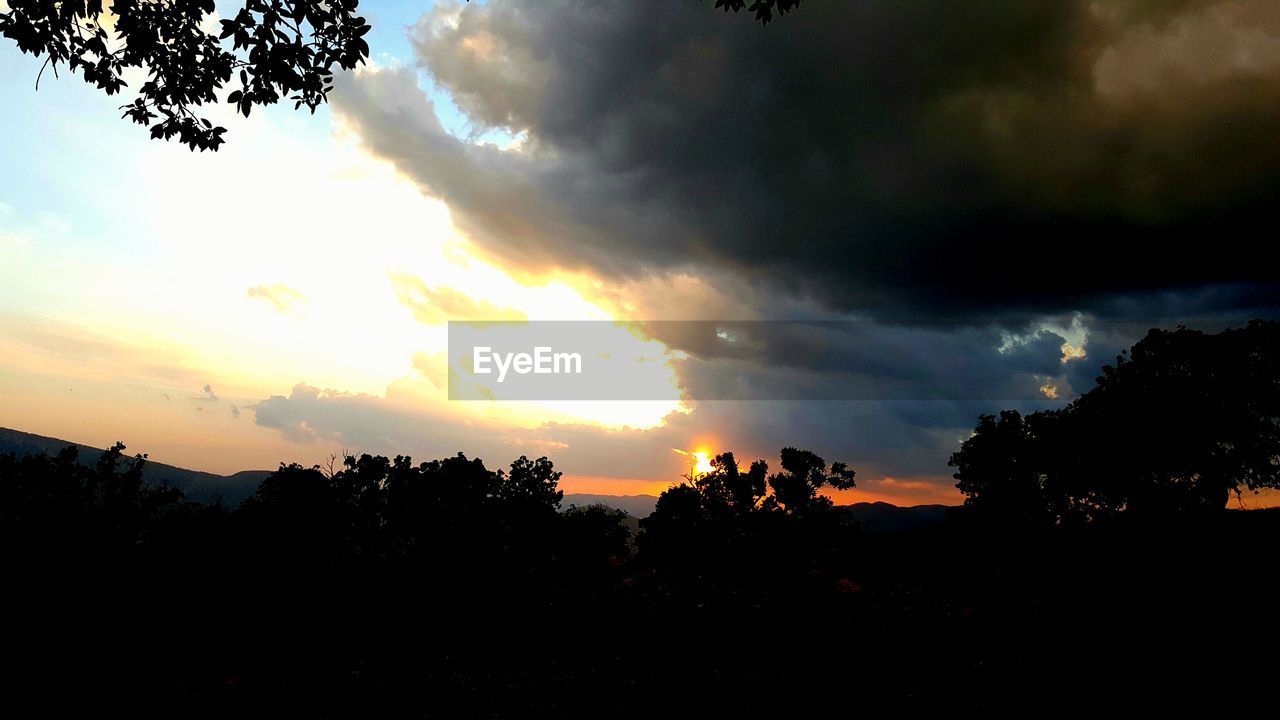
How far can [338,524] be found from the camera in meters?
23.1

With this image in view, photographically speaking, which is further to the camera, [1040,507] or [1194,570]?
[1040,507]

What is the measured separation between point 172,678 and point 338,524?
34.7ft

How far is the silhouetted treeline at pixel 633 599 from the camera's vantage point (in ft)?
30.8

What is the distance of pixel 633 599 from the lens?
1645 centimetres

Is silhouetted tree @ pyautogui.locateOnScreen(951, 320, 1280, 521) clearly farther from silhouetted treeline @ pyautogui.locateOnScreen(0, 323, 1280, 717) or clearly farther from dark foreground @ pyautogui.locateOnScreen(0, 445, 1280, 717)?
dark foreground @ pyautogui.locateOnScreen(0, 445, 1280, 717)

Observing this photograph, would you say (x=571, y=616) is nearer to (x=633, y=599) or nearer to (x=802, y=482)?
(x=633, y=599)

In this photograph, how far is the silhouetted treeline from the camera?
938 cm

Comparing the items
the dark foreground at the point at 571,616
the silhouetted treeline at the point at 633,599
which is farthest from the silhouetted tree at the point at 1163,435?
the dark foreground at the point at 571,616

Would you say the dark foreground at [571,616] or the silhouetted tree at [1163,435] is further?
the silhouetted tree at [1163,435]

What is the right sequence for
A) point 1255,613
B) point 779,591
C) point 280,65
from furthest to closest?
point 779,591 → point 1255,613 → point 280,65

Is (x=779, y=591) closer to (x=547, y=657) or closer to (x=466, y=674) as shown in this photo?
(x=547, y=657)

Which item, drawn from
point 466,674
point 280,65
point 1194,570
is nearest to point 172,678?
point 466,674

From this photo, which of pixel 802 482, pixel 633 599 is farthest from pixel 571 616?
pixel 802 482

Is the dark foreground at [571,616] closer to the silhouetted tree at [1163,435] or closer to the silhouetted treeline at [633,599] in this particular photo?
the silhouetted treeline at [633,599]
